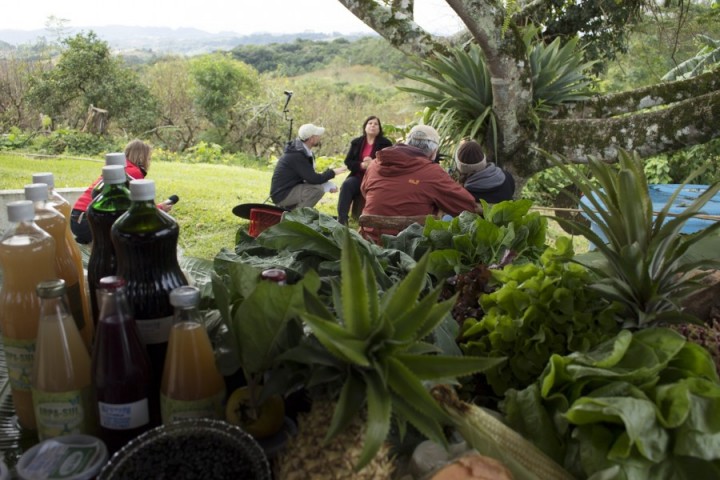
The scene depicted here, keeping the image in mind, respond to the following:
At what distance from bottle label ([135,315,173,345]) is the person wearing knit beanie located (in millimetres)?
3207

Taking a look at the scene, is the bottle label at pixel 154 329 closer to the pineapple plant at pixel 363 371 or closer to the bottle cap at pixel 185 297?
the bottle cap at pixel 185 297

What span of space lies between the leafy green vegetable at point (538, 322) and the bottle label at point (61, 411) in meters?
0.76

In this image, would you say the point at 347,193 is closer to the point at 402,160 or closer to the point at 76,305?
the point at 402,160

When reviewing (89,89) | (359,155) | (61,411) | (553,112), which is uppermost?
(553,112)

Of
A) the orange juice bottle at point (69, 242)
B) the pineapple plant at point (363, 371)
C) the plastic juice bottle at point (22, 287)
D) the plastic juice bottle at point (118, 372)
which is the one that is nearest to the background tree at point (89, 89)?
the orange juice bottle at point (69, 242)

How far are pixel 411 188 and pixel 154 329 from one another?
2.68 metres

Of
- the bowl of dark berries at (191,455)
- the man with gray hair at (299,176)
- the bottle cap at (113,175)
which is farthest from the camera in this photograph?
the man with gray hair at (299,176)

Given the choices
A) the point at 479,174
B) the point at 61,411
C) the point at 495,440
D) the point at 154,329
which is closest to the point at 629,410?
the point at 495,440

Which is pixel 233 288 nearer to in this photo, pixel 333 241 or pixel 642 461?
pixel 333 241

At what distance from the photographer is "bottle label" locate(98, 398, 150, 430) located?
954 mm

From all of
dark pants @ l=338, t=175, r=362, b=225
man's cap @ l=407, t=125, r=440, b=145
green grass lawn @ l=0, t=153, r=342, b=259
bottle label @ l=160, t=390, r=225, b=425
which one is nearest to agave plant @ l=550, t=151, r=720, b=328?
bottle label @ l=160, t=390, r=225, b=425

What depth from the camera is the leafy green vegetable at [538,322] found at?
1177mm

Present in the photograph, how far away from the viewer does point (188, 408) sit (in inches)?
37.1

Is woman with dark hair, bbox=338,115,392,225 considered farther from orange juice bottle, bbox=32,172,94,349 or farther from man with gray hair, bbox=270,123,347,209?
orange juice bottle, bbox=32,172,94,349
